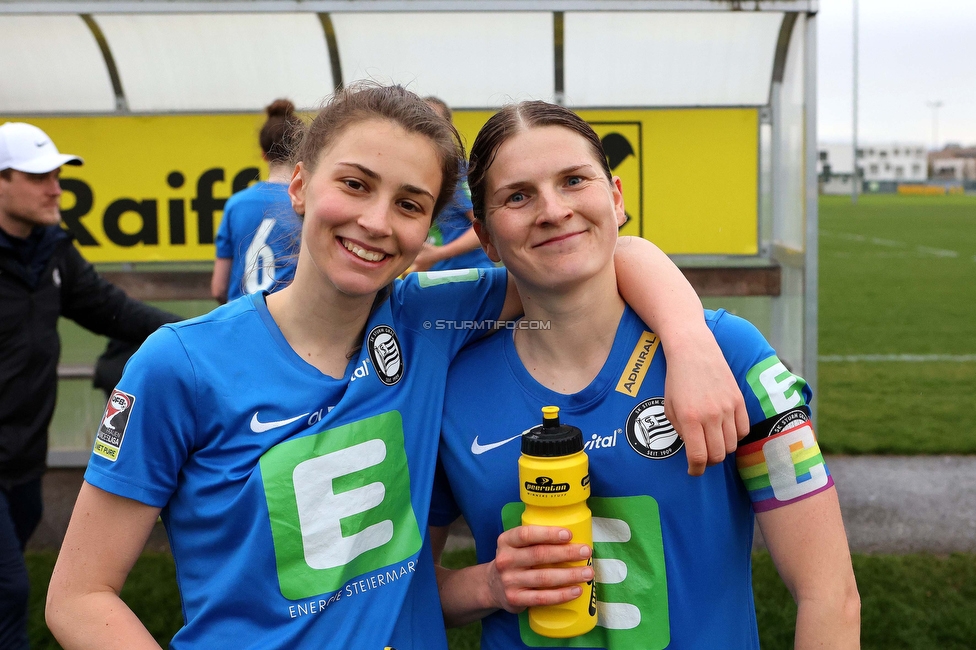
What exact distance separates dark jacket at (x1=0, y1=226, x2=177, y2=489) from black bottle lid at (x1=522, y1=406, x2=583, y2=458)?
7.67 feet

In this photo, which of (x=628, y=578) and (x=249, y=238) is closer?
(x=628, y=578)

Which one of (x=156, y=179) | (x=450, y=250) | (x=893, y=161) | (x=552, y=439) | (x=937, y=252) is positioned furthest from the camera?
(x=893, y=161)

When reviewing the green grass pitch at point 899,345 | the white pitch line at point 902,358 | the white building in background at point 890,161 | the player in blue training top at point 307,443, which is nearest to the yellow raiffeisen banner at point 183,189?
the green grass pitch at point 899,345

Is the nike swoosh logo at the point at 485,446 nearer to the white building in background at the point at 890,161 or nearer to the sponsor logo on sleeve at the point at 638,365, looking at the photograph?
the sponsor logo on sleeve at the point at 638,365

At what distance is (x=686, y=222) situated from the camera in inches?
222

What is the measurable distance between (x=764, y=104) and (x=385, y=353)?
4859 millimetres

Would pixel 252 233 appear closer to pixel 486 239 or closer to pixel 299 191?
pixel 299 191

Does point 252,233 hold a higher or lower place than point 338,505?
higher

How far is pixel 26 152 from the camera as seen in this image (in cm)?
344

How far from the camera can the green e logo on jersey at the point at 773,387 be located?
1.49m

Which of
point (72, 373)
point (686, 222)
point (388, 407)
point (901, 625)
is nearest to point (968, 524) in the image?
point (901, 625)

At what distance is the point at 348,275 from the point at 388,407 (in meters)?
0.26

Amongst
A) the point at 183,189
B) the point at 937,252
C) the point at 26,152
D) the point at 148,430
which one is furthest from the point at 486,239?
the point at 937,252

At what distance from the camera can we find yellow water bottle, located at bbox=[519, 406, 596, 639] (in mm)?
1411
